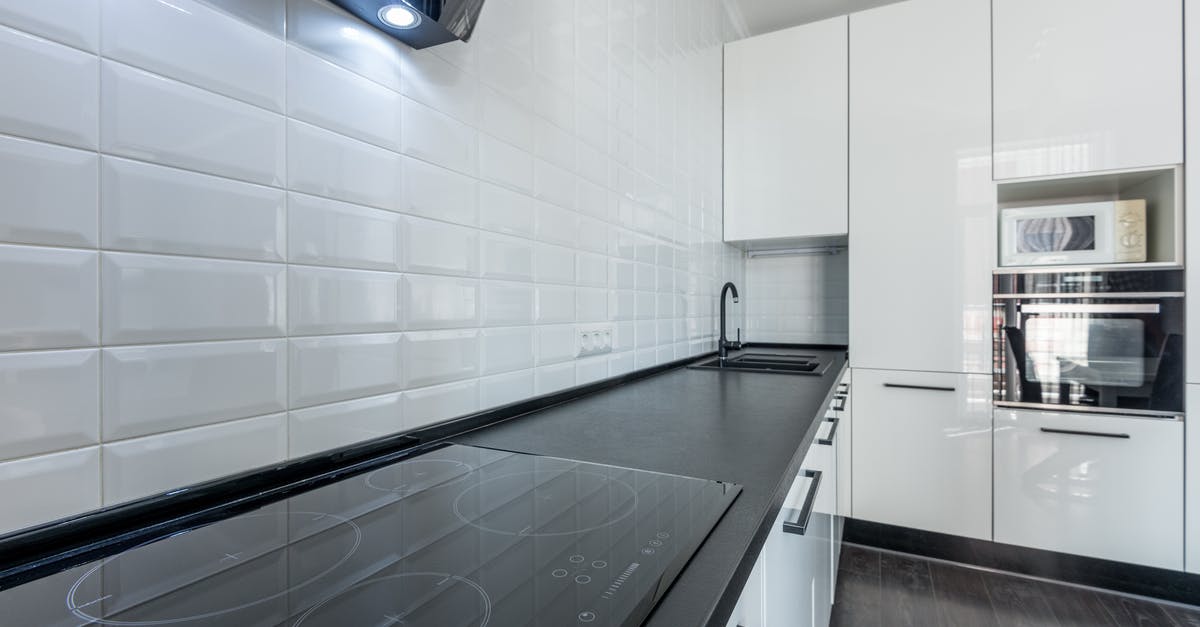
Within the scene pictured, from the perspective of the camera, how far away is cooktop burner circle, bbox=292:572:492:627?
423mm

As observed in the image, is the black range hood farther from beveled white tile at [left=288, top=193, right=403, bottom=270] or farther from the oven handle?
the oven handle

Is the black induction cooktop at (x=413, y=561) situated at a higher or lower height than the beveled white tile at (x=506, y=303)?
lower

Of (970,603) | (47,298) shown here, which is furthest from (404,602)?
(970,603)

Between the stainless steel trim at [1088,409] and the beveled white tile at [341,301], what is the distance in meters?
2.49

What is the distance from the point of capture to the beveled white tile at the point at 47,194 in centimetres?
51

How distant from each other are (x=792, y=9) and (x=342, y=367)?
3043mm

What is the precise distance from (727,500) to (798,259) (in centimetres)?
261

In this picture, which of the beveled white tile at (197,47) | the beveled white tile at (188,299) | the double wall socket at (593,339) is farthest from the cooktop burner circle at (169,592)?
the double wall socket at (593,339)

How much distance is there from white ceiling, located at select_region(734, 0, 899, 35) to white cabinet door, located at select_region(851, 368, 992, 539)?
1.95 meters

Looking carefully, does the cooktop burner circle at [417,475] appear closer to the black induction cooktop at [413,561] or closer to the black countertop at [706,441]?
the black induction cooktop at [413,561]

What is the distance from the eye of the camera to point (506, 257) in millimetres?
1166

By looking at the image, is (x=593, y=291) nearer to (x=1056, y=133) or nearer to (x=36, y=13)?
(x=36, y=13)

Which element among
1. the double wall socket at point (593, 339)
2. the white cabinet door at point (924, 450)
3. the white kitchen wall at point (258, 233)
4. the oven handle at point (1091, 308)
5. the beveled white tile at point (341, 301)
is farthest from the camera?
the white cabinet door at point (924, 450)

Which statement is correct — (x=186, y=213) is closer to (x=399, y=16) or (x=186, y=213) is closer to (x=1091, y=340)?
(x=399, y=16)
